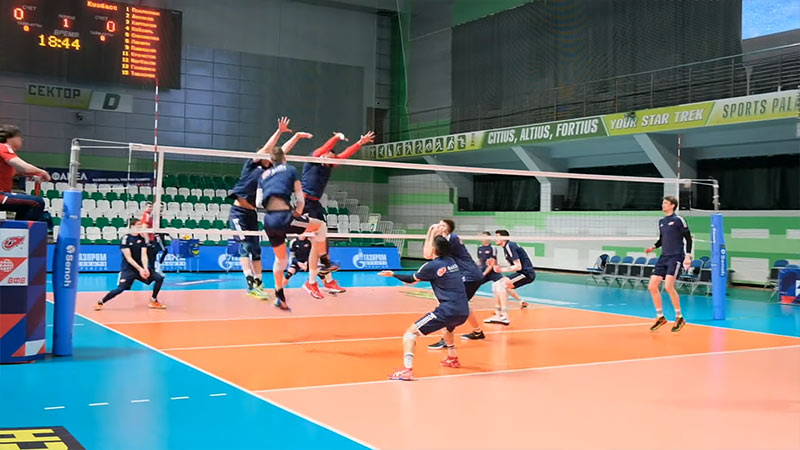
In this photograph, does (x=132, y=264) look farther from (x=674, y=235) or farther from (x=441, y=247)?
(x=674, y=235)

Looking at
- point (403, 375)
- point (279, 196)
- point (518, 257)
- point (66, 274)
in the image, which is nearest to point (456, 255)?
point (403, 375)

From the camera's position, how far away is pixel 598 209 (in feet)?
71.8

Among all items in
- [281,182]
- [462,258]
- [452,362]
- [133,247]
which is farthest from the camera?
[133,247]

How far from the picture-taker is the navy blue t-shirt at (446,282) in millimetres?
7031

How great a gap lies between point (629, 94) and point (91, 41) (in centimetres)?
1322

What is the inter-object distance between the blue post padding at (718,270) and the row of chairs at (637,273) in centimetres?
422

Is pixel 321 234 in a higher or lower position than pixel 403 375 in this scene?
higher

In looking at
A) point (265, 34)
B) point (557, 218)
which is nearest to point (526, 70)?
point (557, 218)

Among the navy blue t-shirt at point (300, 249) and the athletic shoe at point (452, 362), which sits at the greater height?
the navy blue t-shirt at point (300, 249)

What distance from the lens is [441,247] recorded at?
712 centimetres

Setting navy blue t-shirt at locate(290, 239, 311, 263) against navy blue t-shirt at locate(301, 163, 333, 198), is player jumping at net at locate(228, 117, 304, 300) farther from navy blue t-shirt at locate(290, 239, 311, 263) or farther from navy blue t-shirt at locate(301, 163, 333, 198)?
navy blue t-shirt at locate(290, 239, 311, 263)

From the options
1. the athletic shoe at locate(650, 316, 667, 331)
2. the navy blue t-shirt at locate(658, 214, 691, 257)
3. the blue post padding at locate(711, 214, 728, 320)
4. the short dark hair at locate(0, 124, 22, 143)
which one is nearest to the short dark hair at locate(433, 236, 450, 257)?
the short dark hair at locate(0, 124, 22, 143)

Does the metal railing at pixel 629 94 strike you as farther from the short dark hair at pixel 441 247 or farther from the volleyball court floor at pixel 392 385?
the short dark hair at pixel 441 247


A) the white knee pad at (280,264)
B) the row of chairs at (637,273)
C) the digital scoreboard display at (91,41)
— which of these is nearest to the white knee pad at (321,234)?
the white knee pad at (280,264)
